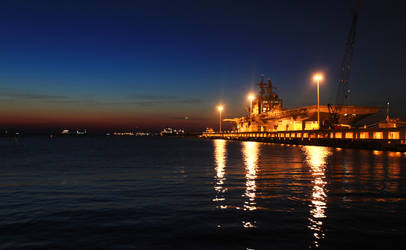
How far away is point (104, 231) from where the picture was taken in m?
12.2

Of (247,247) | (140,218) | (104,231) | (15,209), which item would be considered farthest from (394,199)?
(15,209)

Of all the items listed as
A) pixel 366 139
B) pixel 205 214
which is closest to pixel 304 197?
pixel 205 214

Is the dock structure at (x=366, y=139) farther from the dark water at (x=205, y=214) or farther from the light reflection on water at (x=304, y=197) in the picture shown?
the dark water at (x=205, y=214)

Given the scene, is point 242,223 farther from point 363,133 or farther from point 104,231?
point 363,133

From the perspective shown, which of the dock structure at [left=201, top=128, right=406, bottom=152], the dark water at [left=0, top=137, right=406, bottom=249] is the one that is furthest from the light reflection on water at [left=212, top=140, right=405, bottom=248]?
the dock structure at [left=201, top=128, right=406, bottom=152]

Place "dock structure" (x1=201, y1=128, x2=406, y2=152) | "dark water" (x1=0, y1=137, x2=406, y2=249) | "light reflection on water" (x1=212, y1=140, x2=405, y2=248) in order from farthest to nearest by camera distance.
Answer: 1. "dock structure" (x1=201, y1=128, x2=406, y2=152)
2. "light reflection on water" (x1=212, y1=140, x2=405, y2=248)
3. "dark water" (x1=0, y1=137, x2=406, y2=249)

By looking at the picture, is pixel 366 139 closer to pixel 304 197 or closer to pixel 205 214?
pixel 304 197

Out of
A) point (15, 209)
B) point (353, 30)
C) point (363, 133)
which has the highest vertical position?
point (353, 30)

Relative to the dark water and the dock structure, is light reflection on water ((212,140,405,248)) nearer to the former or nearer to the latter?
the dark water

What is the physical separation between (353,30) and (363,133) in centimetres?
7167

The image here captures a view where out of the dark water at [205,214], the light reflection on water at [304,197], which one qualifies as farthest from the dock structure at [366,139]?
the dark water at [205,214]

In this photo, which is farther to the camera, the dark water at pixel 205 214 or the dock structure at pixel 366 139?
the dock structure at pixel 366 139

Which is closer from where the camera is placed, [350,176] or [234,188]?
[234,188]

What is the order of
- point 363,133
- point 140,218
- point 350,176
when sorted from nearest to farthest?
point 140,218
point 350,176
point 363,133
